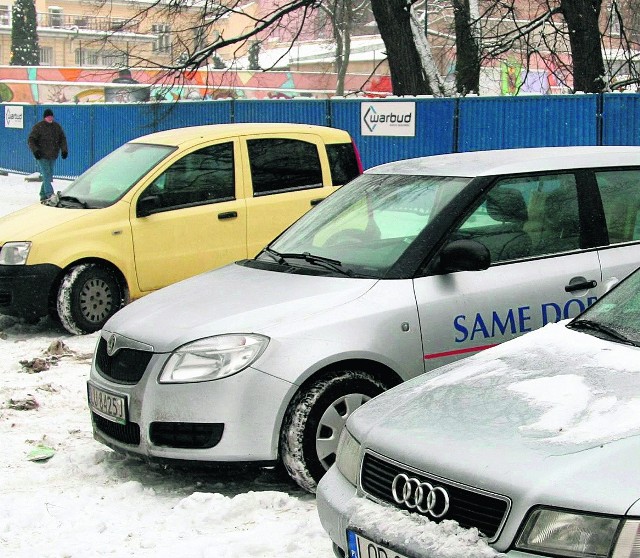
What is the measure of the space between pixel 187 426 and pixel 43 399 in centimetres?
250

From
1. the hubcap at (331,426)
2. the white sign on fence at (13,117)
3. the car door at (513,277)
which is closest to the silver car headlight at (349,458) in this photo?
the hubcap at (331,426)

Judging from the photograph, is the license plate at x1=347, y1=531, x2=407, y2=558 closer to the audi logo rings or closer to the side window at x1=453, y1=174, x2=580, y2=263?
the audi logo rings

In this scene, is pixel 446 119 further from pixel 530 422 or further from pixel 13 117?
pixel 13 117

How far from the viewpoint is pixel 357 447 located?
379 cm

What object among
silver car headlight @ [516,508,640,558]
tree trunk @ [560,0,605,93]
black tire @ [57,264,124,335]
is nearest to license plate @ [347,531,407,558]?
silver car headlight @ [516,508,640,558]

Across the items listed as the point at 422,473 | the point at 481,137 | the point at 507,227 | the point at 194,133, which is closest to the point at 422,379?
the point at 422,473

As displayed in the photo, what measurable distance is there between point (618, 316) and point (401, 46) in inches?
597

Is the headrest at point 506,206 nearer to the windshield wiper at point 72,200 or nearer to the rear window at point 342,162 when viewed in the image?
the rear window at point 342,162

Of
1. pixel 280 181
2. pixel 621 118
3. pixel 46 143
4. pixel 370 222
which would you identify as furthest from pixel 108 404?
pixel 46 143

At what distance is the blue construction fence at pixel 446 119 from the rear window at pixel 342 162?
Answer: 527cm

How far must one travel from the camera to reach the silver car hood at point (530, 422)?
3057mm

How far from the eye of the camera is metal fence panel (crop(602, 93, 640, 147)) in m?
14.4

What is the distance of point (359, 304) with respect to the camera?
5332mm

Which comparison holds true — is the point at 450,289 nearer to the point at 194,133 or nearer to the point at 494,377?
the point at 494,377
